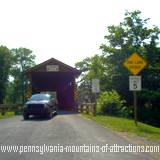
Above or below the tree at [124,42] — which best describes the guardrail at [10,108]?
below

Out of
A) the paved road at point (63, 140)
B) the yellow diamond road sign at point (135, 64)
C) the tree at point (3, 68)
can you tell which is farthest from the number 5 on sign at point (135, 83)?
the tree at point (3, 68)

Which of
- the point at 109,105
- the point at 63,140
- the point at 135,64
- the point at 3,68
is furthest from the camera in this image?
the point at 3,68

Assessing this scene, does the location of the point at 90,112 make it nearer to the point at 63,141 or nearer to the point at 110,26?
the point at 63,141

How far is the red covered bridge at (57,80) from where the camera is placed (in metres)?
43.6

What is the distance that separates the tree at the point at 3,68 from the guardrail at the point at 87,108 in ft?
153

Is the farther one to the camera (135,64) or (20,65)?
(20,65)

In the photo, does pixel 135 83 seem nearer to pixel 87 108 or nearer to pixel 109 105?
pixel 109 105

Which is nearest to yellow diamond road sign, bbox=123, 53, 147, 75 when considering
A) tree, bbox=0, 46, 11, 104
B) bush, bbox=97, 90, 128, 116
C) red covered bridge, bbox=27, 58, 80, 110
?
bush, bbox=97, 90, 128, 116

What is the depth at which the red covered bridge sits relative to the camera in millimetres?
43625

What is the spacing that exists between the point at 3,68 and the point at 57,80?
117 ft

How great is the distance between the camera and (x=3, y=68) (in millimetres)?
85500

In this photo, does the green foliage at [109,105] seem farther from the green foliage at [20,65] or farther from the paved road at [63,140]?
the green foliage at [20,65]

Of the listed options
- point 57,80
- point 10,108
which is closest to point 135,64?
point 10,108

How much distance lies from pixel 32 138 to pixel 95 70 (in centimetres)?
7223
